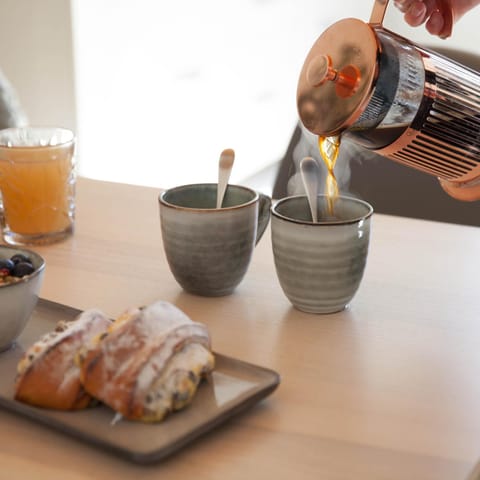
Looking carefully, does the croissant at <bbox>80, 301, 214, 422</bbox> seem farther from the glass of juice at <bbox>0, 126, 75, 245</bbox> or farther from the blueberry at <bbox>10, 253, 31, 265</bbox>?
the glass of juice at <bbox>0, 126, 75, 245</bbox>

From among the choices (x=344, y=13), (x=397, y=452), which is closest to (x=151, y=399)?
(x=397, y=452)

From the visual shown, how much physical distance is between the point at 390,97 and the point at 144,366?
372 millimetres

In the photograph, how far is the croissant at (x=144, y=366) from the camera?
2.21ft

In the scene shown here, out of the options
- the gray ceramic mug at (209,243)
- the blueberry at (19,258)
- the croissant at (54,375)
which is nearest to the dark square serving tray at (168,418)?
the croissant at (54,375)

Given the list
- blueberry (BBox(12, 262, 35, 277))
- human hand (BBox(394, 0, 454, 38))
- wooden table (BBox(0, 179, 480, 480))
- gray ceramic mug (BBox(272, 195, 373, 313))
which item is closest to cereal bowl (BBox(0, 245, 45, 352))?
blueberry (BBox(12, 262, 35, 277))

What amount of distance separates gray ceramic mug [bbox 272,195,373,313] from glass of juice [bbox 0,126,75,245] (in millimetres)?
369

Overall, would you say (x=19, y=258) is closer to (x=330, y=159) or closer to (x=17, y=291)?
(x=17, y=291)

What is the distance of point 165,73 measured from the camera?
354 centimetres

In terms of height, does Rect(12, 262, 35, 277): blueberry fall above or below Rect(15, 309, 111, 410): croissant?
above

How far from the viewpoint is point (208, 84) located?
3.76 meters

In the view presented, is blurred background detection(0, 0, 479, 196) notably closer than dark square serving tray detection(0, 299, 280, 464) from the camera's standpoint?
No

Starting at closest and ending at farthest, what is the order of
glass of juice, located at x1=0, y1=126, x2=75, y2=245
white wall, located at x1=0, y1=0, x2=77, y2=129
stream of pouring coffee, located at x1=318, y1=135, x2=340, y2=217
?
stream of pouring coffee, located at x1=318, y1=135, x2=340, y2=217, glass of juice, located at x1=0, y1=126, x2=75, y2=245, white wall, located at x1=0, y1=0, x2=77, y2=129

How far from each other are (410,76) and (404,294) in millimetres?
277

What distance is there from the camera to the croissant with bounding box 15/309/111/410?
2.29 feet
